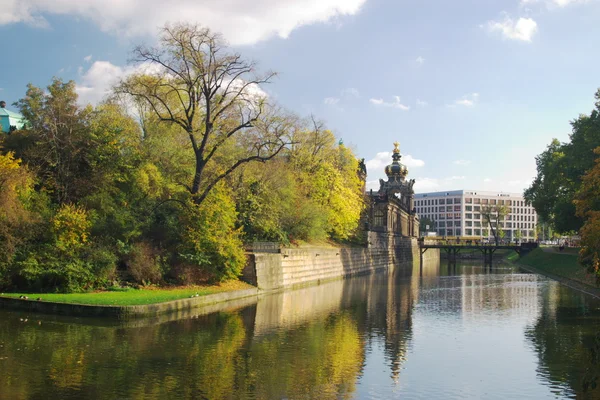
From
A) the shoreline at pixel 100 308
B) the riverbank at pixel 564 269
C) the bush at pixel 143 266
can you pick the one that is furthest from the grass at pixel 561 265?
the bush at pixel 143 266

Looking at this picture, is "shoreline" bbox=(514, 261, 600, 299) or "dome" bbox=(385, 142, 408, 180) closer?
"shoreline" bbox=(514, 261, 600, 299)

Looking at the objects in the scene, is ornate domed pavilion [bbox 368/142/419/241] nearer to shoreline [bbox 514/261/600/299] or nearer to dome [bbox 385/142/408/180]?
dome [bbox 385/142/408/180]

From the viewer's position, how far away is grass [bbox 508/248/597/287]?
49.3 meters

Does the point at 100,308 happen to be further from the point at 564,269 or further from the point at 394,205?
the point at 394,205

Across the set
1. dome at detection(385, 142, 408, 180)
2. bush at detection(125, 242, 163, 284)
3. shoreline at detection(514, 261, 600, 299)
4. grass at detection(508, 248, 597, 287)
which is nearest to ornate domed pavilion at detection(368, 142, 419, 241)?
dome at detection(385, 142, 408, 180)

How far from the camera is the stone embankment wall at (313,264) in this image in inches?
1569

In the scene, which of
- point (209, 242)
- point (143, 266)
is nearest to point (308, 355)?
point (143, 266)

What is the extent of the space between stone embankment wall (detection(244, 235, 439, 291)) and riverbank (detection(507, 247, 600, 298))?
20.7 metres

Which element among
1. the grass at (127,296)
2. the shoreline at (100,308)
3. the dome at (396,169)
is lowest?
the shoreline at (100,308)

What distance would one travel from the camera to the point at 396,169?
158m

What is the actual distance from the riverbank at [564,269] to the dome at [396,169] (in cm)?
6436

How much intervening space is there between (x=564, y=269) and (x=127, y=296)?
155ft

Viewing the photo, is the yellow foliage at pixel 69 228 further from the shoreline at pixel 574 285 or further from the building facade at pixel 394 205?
the building facade at pixel 394 205

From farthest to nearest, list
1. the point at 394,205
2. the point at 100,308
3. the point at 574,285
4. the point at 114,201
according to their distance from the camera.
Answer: the point at 394,205 < the point at 574,285 < the point at 114,201 < the point at 100,308
